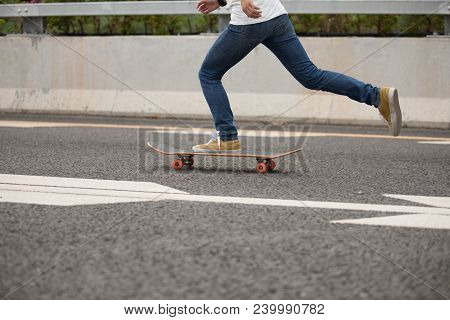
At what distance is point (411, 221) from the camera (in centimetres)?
458

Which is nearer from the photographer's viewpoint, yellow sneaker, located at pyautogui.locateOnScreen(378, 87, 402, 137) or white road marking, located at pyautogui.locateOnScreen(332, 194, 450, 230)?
white road marking, located at pyautogui.locateOnScreen(332, 194, 450, 230)

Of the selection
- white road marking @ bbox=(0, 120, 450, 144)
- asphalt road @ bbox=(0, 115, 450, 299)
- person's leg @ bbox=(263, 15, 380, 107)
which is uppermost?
person's leg @ bbox=(263, 15, 380, 107)

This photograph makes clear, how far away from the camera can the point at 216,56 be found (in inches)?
266

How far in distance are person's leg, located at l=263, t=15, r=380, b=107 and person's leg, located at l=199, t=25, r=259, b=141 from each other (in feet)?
0.78

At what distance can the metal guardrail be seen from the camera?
10.9 metres

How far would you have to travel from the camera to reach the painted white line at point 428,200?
5.19 metres

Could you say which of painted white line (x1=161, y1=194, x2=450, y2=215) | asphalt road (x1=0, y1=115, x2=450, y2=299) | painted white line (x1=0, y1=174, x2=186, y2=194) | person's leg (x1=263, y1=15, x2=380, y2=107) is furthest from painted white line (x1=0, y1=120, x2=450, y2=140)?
painted white line (x1=161, y1=194, x2=450, y2=215)

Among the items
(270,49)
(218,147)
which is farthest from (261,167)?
(270,49)

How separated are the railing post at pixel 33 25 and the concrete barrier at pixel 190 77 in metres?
0.19

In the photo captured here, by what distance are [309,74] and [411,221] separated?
250cm

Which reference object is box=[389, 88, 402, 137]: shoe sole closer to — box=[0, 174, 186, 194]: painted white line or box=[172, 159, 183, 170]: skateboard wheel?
box=[172, 159, 183, 170]: skateboard wheel

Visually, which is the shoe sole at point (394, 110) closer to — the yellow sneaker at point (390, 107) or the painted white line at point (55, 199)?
the yellow sneaker at point (390, 107)

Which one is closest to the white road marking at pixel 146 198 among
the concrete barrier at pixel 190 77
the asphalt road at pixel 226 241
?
the asphalt road at pixel 226 241
